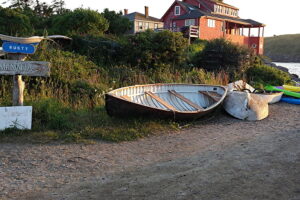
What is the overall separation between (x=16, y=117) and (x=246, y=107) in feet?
20.0

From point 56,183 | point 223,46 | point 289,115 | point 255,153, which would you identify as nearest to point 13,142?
point 56,183

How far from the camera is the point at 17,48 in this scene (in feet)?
21.5

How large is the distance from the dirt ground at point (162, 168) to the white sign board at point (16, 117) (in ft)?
2.53

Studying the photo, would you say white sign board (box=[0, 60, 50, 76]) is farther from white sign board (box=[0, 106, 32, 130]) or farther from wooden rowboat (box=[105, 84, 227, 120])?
wooden rowboat (box=[105, 84, 227, 120])

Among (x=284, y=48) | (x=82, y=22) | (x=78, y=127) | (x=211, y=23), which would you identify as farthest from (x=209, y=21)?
(x=284, y=48)

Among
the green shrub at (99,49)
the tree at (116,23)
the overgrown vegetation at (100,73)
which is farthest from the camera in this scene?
the tree at (116,23)

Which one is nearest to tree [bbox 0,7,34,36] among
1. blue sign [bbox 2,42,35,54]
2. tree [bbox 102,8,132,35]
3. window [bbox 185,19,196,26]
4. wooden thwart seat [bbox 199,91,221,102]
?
tree [bbox 102,8,132,35]

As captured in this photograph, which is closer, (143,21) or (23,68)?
(23,68)

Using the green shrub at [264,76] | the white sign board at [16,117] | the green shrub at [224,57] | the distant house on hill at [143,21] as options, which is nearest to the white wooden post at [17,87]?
the white sign board at [16,117]

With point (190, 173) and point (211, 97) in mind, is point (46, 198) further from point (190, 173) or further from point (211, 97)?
point (211, 97)

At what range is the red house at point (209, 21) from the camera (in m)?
33.9

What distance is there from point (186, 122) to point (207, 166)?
10.4ft

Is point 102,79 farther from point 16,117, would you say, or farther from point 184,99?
point 16,117

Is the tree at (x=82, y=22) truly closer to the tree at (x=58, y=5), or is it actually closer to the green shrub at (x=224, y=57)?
the green shrub at (x=224, y=57)
